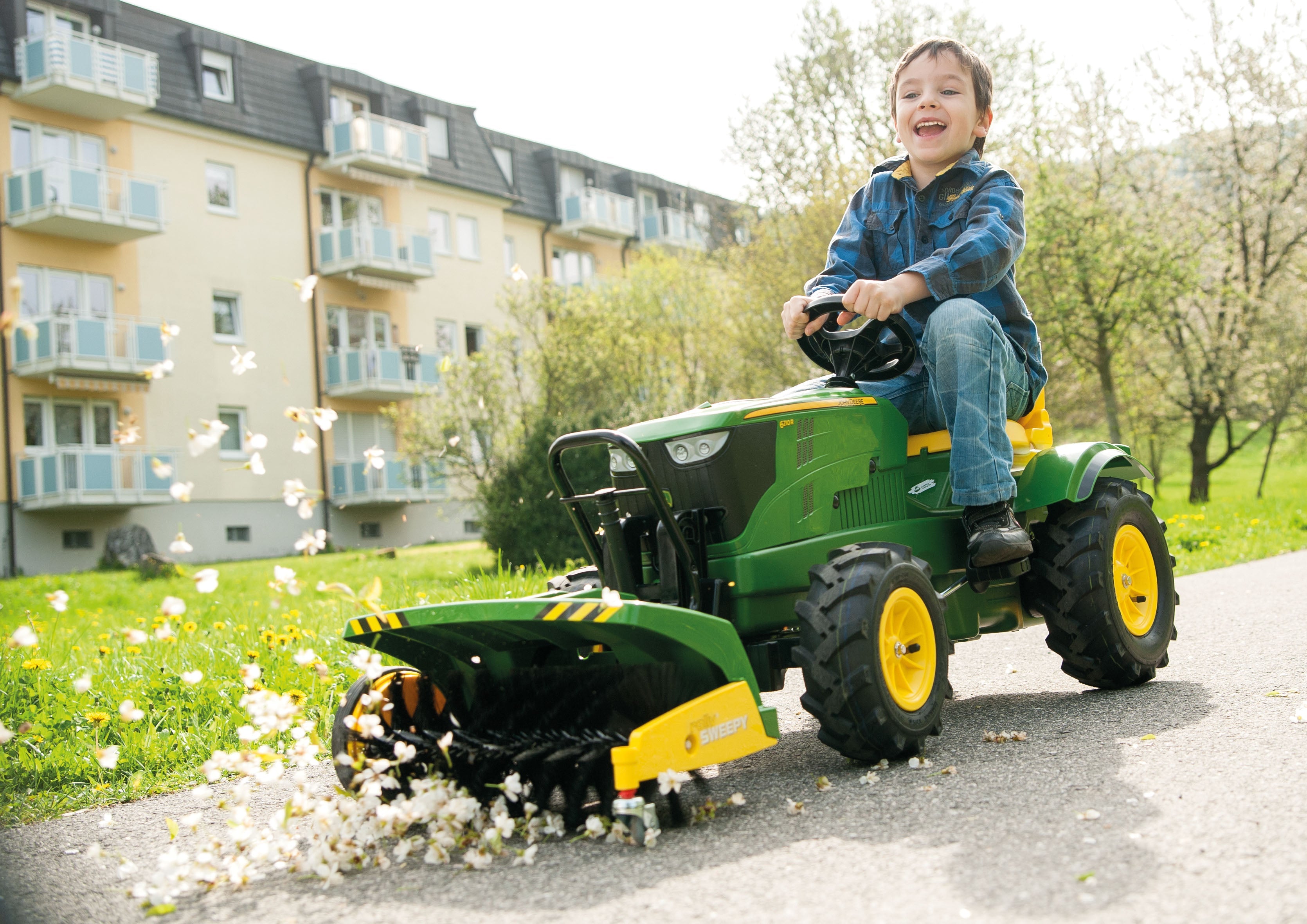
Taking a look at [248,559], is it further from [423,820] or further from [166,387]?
[423,820]

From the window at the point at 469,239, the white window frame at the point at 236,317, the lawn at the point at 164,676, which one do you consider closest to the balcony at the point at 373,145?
the window at the point at 469,239

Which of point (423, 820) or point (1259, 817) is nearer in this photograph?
point (1259, 817)

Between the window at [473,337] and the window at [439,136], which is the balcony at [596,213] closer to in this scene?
the window at [439,136]

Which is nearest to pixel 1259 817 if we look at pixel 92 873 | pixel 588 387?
pixel 92 873

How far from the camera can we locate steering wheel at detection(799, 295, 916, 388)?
14.4 feet

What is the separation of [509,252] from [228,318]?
10196 millimetres

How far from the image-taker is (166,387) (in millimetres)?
26891

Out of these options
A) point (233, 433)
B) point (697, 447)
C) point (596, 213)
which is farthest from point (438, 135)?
point (697, 447)

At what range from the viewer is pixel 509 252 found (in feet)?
119

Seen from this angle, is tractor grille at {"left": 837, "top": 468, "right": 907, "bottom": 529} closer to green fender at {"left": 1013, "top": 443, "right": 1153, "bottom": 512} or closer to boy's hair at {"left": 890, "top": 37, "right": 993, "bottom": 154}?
green fender at {"left": 1013, "top": 443, "right": 1153, "bottom": 512}

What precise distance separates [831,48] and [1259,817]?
21.4 metres

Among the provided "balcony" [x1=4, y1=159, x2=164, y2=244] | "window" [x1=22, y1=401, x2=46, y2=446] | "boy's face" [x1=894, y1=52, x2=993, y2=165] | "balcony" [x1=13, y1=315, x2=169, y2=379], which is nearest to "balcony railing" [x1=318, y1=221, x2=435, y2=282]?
"balcony" [x1=4, y1=159, x2=164, y2=244]

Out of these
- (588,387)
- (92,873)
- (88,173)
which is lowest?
(92,873)

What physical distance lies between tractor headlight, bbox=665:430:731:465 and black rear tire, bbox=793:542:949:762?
Answer: 51cm
